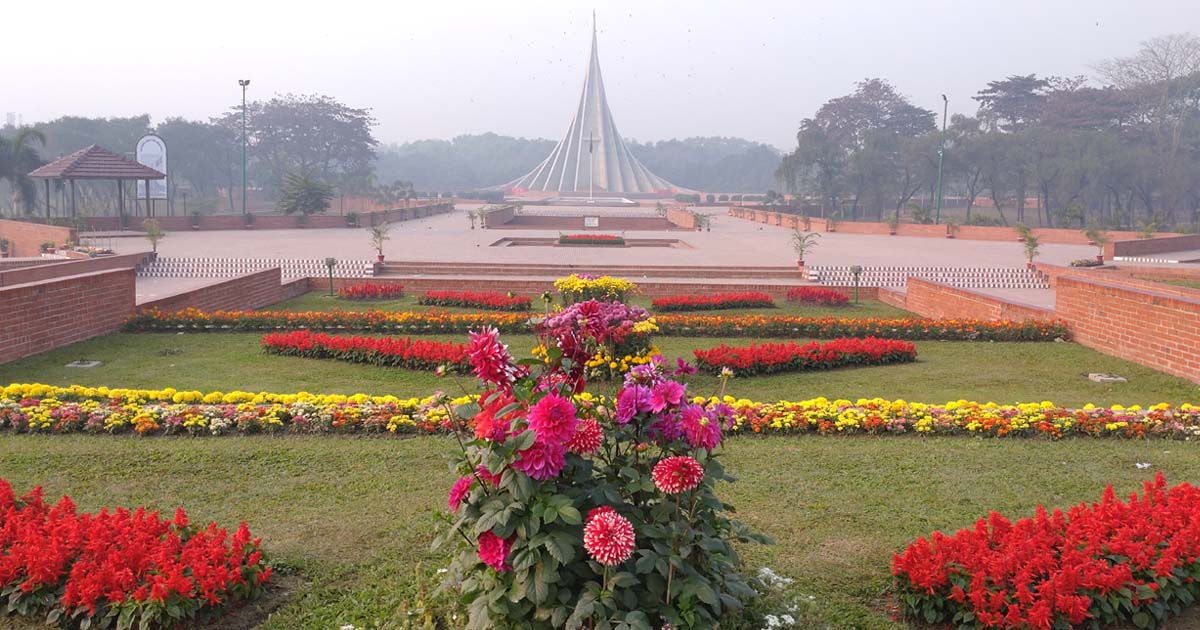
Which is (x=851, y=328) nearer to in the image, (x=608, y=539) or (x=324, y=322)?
(x=324, y=322)

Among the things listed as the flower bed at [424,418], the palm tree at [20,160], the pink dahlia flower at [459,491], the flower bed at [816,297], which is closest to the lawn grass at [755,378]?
the flower bed at [424,418]

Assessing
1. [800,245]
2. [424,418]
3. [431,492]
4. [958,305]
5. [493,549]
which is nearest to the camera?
[493,549]

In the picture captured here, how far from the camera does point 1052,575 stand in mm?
2518

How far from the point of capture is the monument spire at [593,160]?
2997 inches

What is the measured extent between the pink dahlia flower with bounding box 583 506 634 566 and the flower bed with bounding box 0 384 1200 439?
2.74 metres

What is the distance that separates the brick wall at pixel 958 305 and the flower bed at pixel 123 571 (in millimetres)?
7756

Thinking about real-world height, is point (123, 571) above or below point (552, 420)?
below

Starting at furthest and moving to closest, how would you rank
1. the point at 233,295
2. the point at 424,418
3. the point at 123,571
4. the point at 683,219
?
the point at 683,219 < the point at 233,295 < the point at 424,418 < the point at 123,571

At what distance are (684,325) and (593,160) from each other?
7112cm

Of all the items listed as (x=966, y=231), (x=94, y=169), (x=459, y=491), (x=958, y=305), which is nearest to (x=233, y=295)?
(x=958, y=305)

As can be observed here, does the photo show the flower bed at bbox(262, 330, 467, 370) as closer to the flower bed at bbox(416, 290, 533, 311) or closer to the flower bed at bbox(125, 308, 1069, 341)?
the flower bed at bbox(125, 308, 1069, 341)

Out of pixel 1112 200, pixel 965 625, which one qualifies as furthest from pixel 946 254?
pixel 1112 200

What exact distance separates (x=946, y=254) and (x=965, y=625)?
18.5 metres

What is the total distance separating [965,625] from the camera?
2.54m
